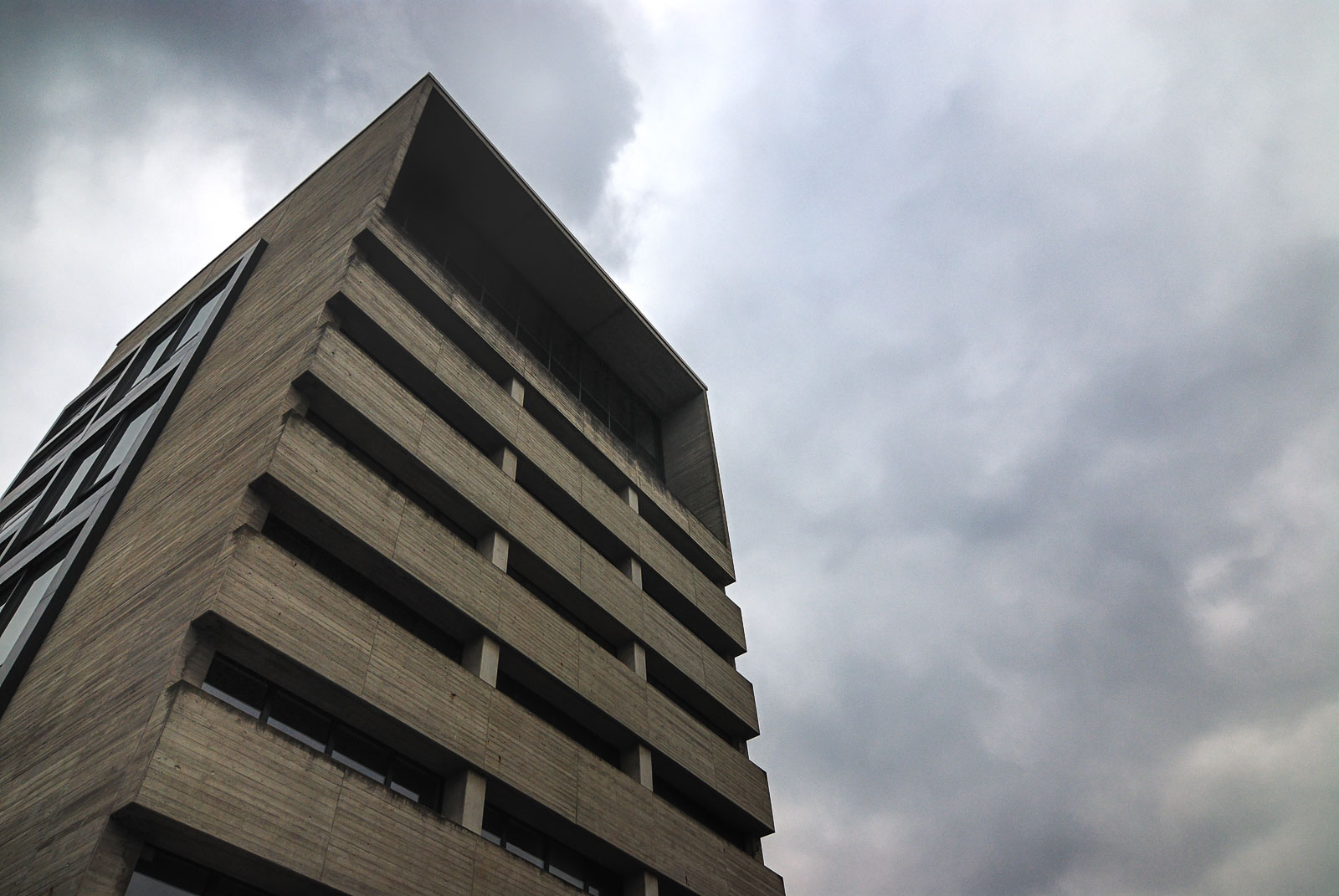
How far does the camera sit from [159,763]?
42.5ft

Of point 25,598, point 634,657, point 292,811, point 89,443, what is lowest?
point 292,811

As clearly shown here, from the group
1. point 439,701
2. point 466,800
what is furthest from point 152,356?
point 466,800

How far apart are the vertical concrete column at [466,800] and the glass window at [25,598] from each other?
34.2 ft

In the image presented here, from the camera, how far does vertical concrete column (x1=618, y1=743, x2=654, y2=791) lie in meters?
23.5

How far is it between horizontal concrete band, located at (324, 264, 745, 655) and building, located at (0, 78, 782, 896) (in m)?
0.11

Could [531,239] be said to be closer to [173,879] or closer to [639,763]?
[639,763]

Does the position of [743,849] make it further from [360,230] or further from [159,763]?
[360,230]

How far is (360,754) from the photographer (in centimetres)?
1733

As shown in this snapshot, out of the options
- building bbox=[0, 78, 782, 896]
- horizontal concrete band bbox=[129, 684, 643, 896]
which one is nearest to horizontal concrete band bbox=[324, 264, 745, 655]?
building bbox=[0, 78, 782, 896]

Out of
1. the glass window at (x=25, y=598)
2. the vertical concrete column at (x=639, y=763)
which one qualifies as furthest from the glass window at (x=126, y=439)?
the vertical concrete column at (x=639, y=763)

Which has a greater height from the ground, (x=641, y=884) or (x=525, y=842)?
(x=525, y=842)

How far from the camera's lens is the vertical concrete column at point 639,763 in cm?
2350

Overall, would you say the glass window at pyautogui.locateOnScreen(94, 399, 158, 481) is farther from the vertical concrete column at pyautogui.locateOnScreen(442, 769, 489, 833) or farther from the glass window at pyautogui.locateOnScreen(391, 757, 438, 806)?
the vertical concrete column at pyautogui.locateOnScreen(442, 769, 489, 833)

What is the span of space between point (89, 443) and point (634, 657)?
62.1 feet
